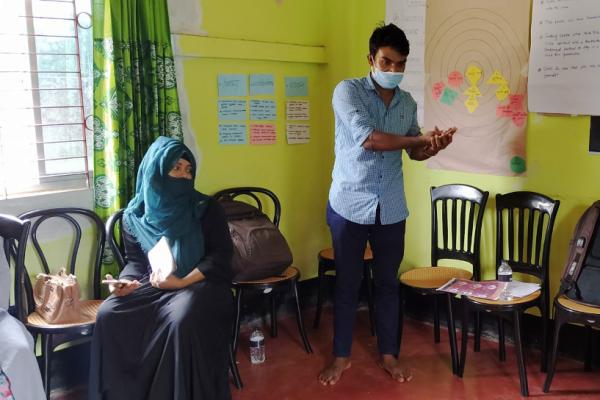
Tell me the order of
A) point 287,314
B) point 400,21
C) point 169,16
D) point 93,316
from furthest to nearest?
1. point 287,314
2. point 400,21
3. point 169,16
4. point 93,316

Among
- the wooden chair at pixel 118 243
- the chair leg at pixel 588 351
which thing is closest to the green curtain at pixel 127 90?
the wooden chair at pixel 118 243

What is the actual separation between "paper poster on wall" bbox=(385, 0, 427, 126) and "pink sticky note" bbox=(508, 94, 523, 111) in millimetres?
507

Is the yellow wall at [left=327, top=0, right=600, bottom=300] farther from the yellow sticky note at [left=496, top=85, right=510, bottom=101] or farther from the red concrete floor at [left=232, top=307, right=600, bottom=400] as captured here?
the red concrete floor at [left=232, top=307, right=600, bottom=400]

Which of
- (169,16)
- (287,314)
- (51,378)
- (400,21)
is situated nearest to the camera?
(51,378)

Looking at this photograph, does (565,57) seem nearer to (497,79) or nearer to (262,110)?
(497,79)

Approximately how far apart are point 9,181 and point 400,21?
7.07 feet

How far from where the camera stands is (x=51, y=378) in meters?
2.69

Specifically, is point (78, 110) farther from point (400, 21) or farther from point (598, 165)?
point (598, 165)

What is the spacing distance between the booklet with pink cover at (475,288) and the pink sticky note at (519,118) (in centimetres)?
79

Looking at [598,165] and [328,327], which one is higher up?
[598,165]

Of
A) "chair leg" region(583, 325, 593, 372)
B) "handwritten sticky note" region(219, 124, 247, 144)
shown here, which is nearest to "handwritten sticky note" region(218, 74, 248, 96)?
"handwritten sticky note" region(219, 124, 247, 144)

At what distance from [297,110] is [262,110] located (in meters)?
0.27

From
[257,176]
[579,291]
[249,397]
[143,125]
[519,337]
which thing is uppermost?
[143,125]

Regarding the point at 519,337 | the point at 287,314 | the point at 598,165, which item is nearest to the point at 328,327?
the point at 287,314
